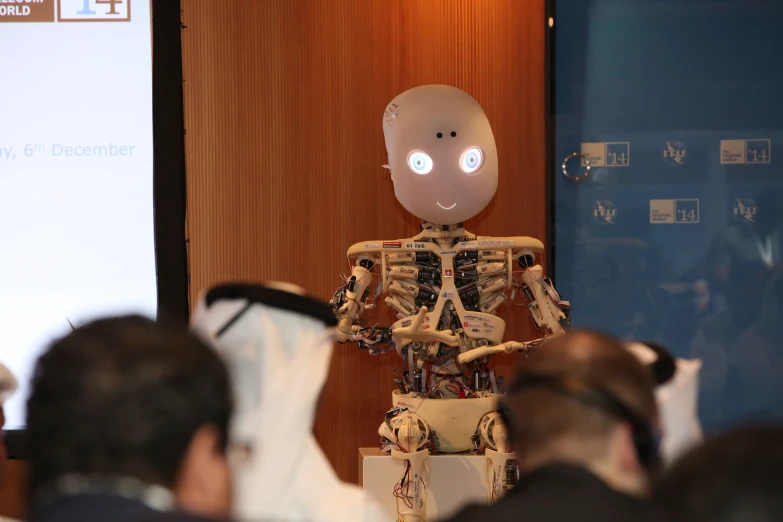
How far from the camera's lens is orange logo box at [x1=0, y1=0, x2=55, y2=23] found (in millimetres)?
4262

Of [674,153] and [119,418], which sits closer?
[119,418]

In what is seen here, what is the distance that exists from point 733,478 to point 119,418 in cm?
68

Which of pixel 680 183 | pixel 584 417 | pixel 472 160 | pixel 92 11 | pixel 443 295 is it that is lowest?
pixel 443 295

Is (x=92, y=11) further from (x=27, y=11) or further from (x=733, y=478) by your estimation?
(x=733, y=478)

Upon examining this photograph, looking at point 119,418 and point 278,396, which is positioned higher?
point 119,418

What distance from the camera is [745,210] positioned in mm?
4609

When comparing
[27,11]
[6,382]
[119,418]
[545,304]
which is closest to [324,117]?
[27,11]

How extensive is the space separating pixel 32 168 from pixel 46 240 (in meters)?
0.34

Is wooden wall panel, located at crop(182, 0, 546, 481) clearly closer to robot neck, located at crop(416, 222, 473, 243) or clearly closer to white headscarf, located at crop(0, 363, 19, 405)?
robot neck, located at crop(416, 222, 473, 243)

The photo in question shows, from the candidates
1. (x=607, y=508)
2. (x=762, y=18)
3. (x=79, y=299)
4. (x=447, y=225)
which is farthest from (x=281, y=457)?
(x=762, y=18)

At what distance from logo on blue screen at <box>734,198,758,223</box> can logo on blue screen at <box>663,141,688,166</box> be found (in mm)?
347

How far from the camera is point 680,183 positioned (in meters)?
4.57

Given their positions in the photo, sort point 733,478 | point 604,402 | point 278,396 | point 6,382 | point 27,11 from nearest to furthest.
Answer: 1. point 733,478
2. point 604,402
3. point 278,396
4. point 6,382
5. point 27,11

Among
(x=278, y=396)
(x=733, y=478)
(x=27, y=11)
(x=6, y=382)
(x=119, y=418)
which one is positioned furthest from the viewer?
(x=27, y=11)
